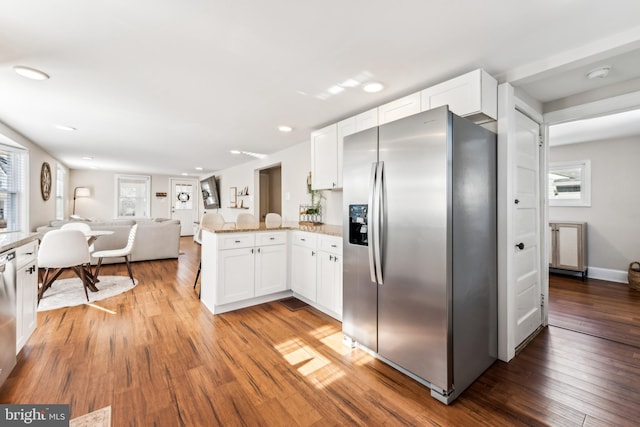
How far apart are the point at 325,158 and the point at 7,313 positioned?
2.97 m

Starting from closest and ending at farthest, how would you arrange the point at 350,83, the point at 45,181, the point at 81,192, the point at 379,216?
the point at 379,216 → the point at 350,83 → the point at 45,181 → the point at 81,192

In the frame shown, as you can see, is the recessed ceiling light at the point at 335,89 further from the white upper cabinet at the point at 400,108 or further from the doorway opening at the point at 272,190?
the doorway opening at the point at 272,190

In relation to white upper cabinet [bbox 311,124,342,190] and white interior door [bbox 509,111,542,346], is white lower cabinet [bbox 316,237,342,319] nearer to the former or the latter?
white upper cabinet [bbox 311,124,342,190]

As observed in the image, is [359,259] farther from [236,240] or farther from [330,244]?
[236,240]

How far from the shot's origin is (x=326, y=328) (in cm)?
268

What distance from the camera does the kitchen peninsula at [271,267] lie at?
2.91 metres

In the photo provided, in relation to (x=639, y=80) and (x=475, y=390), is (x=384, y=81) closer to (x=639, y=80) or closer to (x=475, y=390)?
(x=639, y=80)

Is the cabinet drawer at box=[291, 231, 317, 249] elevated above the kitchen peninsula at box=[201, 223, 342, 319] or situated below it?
above

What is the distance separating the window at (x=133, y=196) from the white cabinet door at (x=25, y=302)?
25.7 feet

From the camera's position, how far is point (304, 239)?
10.7 feet

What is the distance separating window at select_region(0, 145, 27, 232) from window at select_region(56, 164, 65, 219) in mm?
2464

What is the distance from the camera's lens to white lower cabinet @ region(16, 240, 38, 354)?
1.97 meters

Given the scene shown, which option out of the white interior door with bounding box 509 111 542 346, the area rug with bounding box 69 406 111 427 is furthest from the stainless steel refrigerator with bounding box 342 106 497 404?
the area rug with bounding box 69 406 111 427

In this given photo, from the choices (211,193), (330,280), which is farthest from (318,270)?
(211,193)
